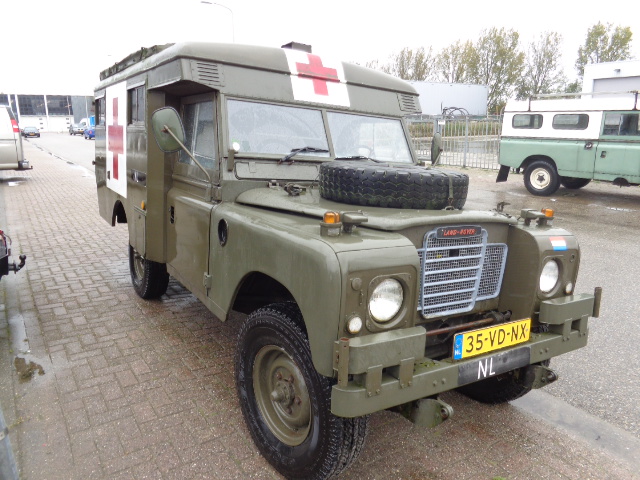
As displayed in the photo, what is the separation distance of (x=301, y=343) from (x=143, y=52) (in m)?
3.56

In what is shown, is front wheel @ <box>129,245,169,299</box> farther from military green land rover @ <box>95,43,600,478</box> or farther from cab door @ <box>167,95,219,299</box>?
cab door @ <box>167,95,219,299</box>

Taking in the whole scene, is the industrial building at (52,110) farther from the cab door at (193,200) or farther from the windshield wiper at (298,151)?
the windshield wiper at (298,151)

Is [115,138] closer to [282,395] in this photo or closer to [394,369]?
[282,395]

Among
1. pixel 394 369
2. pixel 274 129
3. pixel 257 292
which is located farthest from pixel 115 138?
pixel 394 369

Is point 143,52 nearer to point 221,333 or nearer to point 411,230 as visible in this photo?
point 221,333

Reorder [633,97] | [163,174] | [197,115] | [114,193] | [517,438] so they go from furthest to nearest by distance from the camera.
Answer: [633,97], [114,193], [163,174], [197,115], [517,438]

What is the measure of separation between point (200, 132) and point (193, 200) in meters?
0.54

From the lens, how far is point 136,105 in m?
4.98

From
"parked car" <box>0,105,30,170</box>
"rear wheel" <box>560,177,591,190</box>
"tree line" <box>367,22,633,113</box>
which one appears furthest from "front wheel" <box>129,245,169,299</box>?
"tree line" <box>367,22,633,113</box>

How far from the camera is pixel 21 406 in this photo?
11.4 feet

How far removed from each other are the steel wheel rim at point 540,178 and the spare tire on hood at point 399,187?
12.4 meters

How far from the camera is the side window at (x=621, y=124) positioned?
12258mm

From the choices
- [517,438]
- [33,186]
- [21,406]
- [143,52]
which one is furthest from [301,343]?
[33,186]

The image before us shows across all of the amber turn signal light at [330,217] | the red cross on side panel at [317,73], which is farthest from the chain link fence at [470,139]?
the amber turn signal light at [330,217]
